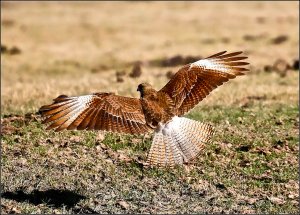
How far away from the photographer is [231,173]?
10695 millimetres

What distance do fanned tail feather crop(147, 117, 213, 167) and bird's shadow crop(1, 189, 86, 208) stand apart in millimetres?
1516

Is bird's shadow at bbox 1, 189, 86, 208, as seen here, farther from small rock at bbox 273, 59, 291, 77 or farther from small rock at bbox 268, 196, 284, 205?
small rock at bbox 273, 59, 291, 77

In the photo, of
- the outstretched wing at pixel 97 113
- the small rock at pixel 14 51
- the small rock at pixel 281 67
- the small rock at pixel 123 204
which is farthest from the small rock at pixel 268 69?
the outstretched wing at pixel 97 113

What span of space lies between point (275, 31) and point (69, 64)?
57.7ft

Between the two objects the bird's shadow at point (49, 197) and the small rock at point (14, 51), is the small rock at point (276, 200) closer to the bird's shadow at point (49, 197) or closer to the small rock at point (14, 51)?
the bird's shadow at point (49, 197)

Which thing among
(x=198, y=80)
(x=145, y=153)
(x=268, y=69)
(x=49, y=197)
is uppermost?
(x=198, y=80)

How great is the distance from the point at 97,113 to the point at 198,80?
1.73 m

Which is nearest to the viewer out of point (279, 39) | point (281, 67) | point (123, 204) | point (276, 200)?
point (123, 204)

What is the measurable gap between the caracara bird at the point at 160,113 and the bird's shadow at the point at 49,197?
144cm

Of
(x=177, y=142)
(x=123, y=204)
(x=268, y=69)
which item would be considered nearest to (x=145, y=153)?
(x=123, y=204)

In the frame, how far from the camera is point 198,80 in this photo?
920cm

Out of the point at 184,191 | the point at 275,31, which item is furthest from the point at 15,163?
the point at 275,31

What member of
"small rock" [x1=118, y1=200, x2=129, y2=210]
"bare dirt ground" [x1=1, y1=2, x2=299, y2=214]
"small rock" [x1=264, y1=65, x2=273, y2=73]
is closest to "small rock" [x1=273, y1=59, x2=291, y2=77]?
"bare dirt ground" [x1=1, y1=2, x2=299, y2=214]

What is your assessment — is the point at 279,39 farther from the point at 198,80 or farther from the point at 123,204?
A: the point at 123,204
